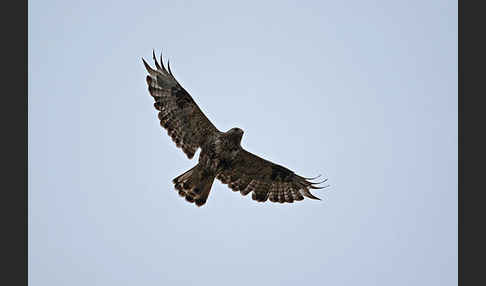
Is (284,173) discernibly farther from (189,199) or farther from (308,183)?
(189,199)

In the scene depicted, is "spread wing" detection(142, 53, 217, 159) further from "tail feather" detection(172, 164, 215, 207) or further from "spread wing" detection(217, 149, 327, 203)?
"spread wing" detection(217, 149, 327, 203)

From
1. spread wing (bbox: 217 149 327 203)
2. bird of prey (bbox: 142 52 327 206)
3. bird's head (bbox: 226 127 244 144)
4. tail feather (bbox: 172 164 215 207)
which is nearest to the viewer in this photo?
bird's head (bbox: 226 127 244 144)

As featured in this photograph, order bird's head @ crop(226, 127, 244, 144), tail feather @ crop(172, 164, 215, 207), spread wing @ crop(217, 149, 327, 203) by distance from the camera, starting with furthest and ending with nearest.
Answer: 1. spread wing @ crop(217, 149, 327, 203)
2. tail feather @ crop(172, 164, 215, 207)
3. bird's head @ crop(226, 127, 244, 144)

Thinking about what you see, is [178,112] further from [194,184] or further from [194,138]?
[194,184]

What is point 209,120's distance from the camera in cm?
1502

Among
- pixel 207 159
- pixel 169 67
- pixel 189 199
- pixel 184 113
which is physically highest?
pixel 169 67

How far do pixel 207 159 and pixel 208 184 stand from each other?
1.99ft

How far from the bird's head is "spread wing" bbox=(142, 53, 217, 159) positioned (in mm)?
534

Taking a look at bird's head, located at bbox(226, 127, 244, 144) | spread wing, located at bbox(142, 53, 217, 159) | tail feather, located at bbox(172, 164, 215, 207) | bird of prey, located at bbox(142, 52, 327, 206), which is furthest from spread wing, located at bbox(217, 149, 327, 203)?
spread wing, located at bbox(142, 53, 217, 159)

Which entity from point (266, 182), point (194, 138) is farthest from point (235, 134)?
point (266, 182)

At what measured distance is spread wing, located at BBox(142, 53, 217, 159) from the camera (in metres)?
15.0

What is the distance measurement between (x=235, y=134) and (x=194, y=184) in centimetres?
157

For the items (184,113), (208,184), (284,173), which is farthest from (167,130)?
(284,173)

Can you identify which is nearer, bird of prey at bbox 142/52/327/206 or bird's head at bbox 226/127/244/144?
bird's head at bbox 226/127/244/144
